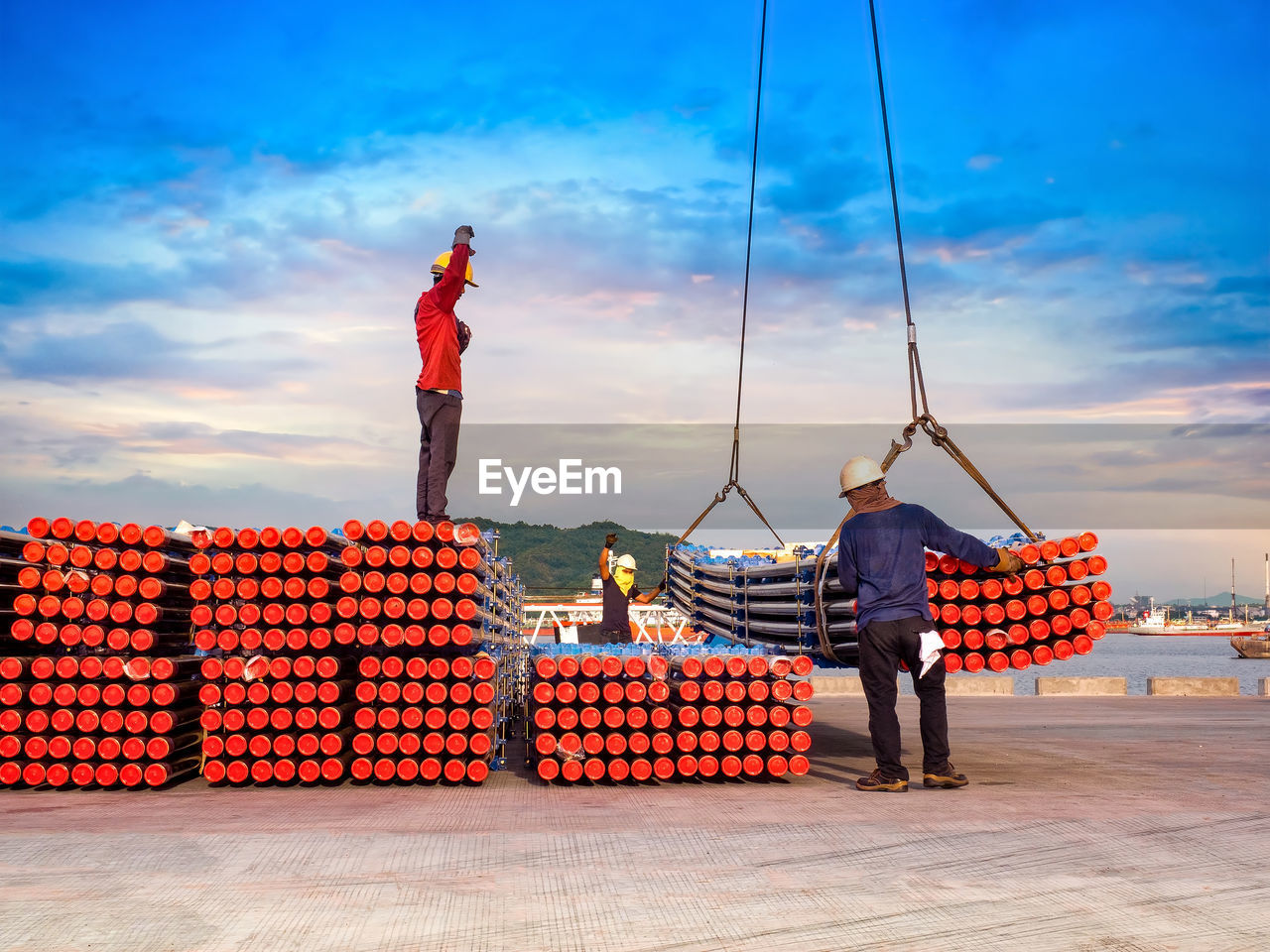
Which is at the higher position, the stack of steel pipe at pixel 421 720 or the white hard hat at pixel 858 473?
the white hard hat at pixel 858 473

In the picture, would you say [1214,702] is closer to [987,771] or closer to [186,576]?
[987,771]

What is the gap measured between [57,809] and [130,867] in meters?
2.48

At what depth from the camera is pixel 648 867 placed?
580 cm

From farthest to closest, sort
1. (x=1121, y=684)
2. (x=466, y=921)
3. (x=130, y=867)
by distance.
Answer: (x=1121, y=684) < (x=130, y=867) < (x=466, y=921)

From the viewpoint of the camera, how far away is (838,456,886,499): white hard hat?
8.95 m

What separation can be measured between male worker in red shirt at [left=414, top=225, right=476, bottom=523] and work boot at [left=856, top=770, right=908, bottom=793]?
4719 mm

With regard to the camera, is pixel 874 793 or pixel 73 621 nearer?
pixel 874 793

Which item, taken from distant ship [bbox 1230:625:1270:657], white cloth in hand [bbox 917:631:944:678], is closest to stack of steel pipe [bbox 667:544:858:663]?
white cloth in hand [bbox 917:631:944:678]

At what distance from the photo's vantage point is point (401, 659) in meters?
8.84

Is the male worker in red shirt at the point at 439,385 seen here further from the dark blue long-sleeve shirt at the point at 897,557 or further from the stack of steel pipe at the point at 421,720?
the dark blue long-sleeve shirt at the point at 897,557

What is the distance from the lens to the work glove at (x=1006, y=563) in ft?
28.9

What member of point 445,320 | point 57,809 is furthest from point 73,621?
point 445,320

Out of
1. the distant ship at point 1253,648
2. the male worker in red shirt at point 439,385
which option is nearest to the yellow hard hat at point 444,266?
the male worker in red shirt at point 439,385

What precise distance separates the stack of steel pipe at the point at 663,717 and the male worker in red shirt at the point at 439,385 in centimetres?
229
